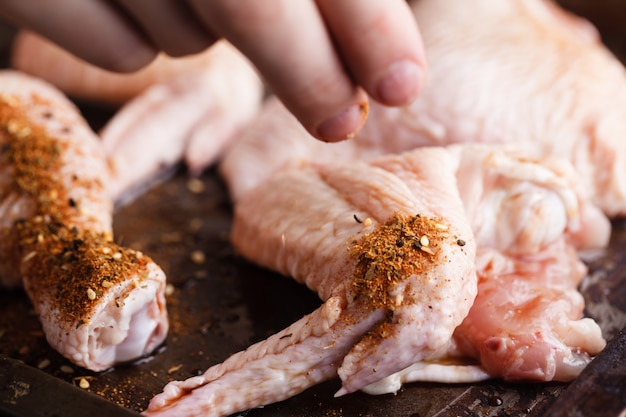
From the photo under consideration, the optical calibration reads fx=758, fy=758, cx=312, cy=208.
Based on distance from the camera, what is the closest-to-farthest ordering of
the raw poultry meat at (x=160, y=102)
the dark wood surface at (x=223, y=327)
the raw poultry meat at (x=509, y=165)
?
the dark wood surface at (x=223, y=327) → the raw poultry meat at (x=509, y=165) → the raw poultry meat at (x=160, y=102)

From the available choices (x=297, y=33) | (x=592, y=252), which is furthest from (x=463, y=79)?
(x=297, y=33)

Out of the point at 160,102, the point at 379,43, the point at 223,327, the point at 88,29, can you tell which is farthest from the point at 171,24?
the point at 160,102

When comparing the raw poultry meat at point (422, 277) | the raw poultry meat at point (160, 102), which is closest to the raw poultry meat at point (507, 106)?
the raw poultry meat at point (422, 277)

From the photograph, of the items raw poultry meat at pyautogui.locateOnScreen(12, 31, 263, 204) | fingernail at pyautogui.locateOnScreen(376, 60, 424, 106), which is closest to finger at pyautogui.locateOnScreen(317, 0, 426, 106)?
fingernail at pyautogui.locateOnScreen(376, 60, 424, 106)

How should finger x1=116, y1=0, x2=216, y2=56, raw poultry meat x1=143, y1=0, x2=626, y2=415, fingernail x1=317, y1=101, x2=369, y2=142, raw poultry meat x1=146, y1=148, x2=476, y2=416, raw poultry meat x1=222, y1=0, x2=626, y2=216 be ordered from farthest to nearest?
raw poultry meat x1=222, y1=0, x2=626, y2=216 → raw poultry meat x1=143, y1=0, x2=626, y2=415 → raw poultry meat x1=146, y1=148, x2=476, y2=416 → finger x1=116, y1=0, x2=216, y2=56 → fingernail x1=317, y1=101, x2=369, y2=142

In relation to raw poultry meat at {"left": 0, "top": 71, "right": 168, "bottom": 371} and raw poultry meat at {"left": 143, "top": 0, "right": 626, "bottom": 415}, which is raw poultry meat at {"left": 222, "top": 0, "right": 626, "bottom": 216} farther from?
raw poultry meat at {"left": 0, "top": 71, "right": 168, "bottom": 371}

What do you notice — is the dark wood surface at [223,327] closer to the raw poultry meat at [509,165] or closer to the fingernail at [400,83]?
the raw poultry meat at [509,165]

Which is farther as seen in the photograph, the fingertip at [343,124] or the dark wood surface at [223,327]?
the dark wood surface at [223,327]
